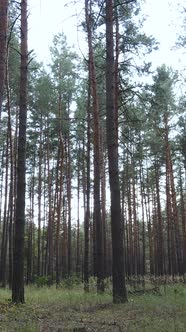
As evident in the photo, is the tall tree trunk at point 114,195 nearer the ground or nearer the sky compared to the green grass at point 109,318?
nearer the sky

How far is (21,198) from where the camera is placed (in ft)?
32.4

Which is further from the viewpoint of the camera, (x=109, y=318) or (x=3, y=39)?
(x=109, y=318)

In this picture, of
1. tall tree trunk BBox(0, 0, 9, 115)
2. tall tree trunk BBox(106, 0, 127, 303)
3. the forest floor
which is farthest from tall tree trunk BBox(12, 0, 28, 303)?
tall tree trunk BBox(0, 0, 9, 115)

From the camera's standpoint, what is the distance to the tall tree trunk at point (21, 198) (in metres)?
9.49

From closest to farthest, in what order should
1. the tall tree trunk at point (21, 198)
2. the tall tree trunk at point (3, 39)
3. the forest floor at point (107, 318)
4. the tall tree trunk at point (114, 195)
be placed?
the forest floor at point (107, 318)
the tall tree trunk at point (3, 39)
the tall tree trunk at point (114, 195)
the tall tree trunk at point (21, 198)

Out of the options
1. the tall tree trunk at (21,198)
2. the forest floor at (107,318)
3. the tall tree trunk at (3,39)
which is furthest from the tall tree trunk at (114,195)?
the tall tree trunk at (3,39)

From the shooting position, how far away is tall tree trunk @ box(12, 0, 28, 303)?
374 inches

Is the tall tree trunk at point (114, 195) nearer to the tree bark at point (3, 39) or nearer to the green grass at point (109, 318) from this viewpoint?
the green grass at point (109, 318)

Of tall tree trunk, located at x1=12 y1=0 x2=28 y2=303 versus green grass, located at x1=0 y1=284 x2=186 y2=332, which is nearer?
green grass, located at x1=0 y1=284 x2=186 y2=332

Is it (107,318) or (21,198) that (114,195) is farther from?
(107,318)

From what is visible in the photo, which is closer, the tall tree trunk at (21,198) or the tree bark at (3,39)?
the tree bark at (3,39)

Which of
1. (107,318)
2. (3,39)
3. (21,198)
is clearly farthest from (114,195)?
(3,39)

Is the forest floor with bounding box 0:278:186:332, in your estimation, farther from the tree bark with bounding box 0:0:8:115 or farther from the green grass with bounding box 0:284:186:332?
the tree bark with bounding box 0:0:8:115

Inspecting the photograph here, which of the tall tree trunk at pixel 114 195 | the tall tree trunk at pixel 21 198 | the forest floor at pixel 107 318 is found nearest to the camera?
the forest floor at pixel 107 318
